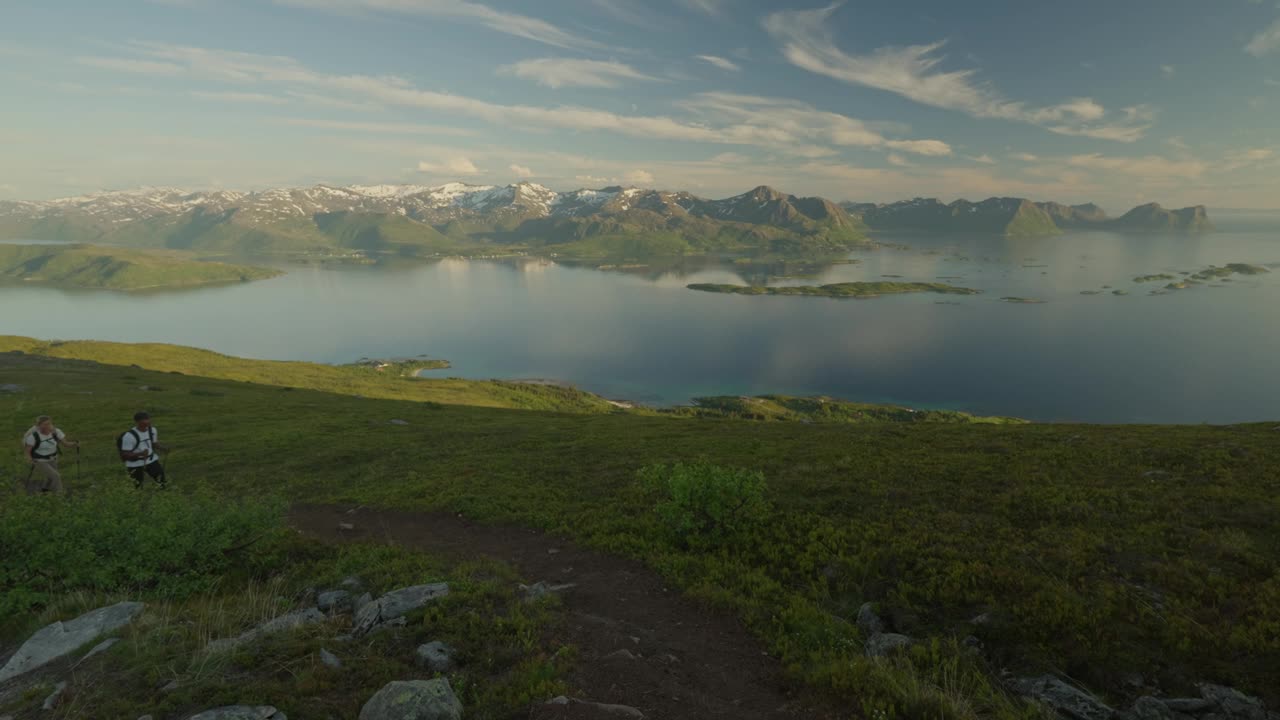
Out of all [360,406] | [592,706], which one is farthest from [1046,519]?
[360,406]

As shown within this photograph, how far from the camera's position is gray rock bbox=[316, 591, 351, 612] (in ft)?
39.0

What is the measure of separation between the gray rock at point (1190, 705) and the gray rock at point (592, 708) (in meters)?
8.67

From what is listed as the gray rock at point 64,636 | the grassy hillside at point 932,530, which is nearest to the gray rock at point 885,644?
the grassy hillside at point 932,530

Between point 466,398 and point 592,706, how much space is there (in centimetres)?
11937

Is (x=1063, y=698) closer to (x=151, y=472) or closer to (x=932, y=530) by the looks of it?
(x=932, y=530)

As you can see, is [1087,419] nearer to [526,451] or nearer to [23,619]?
[526,451]

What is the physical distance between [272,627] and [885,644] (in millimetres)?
11951

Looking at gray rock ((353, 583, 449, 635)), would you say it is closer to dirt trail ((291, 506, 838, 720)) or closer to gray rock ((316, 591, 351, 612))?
gray rock ((316, 591, 351, 612))

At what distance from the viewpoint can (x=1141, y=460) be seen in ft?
73.2

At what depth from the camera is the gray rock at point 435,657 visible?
892cm

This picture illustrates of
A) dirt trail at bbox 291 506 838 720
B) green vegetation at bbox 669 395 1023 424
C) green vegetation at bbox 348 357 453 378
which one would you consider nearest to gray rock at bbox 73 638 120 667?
dirt trail at bbox 291 506 838 720

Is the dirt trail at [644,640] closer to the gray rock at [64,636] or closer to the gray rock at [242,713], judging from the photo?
the gray rock at [242,713]

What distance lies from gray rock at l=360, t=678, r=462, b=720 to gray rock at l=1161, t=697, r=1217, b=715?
11388 mm

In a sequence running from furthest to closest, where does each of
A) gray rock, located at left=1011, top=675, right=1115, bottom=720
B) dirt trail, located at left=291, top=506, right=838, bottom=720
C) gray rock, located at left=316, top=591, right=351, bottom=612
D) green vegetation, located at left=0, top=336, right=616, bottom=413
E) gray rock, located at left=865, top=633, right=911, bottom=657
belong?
green vegetation, located at left=0, top=336, right=616, bottom=413, gray rock, located at left=316, top=591, right=351, bottom=612, gray rock, located at left=865, top=633, right=911, bottom=657, dirt trail, located at left=291, top=506, right=838, bottom=720, gray rock, located at left=1011, top=675, right=1115, bottom=720
